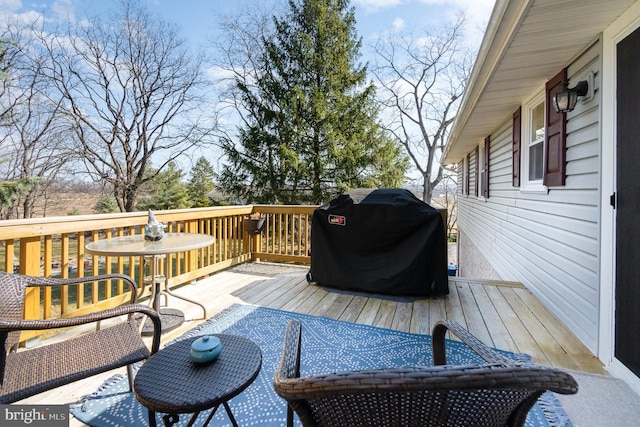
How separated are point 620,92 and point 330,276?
9.73ft

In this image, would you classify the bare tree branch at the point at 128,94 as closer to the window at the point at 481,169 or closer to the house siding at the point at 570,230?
the window at the point at 481,169

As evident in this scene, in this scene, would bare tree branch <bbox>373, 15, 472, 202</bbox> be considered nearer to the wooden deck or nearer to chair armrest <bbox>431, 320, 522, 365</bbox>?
the wooden deck

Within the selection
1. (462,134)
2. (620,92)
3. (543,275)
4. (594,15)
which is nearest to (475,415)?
(620,92)

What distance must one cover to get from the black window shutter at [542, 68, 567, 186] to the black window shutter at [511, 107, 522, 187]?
101cm

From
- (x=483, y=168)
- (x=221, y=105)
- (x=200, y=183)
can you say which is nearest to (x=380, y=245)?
A: (x=483, y=168)

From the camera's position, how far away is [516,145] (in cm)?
453

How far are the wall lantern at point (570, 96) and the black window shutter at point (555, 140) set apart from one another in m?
0.26

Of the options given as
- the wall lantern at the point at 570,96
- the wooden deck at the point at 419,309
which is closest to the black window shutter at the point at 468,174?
the wooden deck at the point at 419,309

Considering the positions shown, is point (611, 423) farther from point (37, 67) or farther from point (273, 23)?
point (273, 23)

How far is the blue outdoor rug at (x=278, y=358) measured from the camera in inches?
67.5

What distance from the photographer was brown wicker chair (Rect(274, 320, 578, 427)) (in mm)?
693

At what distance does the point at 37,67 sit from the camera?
30.5ft

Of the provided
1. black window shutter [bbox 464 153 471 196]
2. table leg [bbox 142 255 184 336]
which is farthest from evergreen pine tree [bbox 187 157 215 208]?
table leg [bbox 142 255 184 336]

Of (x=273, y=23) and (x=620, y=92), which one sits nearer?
(x=620, y=92)
